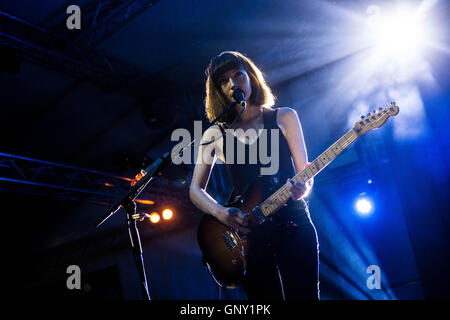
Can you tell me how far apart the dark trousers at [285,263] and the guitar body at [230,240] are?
0.15 meters

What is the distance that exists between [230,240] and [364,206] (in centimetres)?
507

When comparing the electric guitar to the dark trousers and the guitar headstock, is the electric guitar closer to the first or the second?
the guitar headstock

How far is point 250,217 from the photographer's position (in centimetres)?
206

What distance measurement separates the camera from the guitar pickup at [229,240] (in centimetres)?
228

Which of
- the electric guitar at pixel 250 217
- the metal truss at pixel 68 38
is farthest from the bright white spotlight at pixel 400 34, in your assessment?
the electric guitar at pixel 250 217

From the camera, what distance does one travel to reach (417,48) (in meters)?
6.08

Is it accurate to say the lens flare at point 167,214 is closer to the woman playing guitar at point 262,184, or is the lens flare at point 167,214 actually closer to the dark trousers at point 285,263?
the woman playing guitar at point 262,184

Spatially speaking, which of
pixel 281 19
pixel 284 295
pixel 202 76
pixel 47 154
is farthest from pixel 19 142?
pixel 284 295

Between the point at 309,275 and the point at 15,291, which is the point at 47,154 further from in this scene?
the point at 309,275

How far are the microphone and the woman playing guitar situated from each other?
0.15 ft

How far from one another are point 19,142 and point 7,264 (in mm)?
4997
